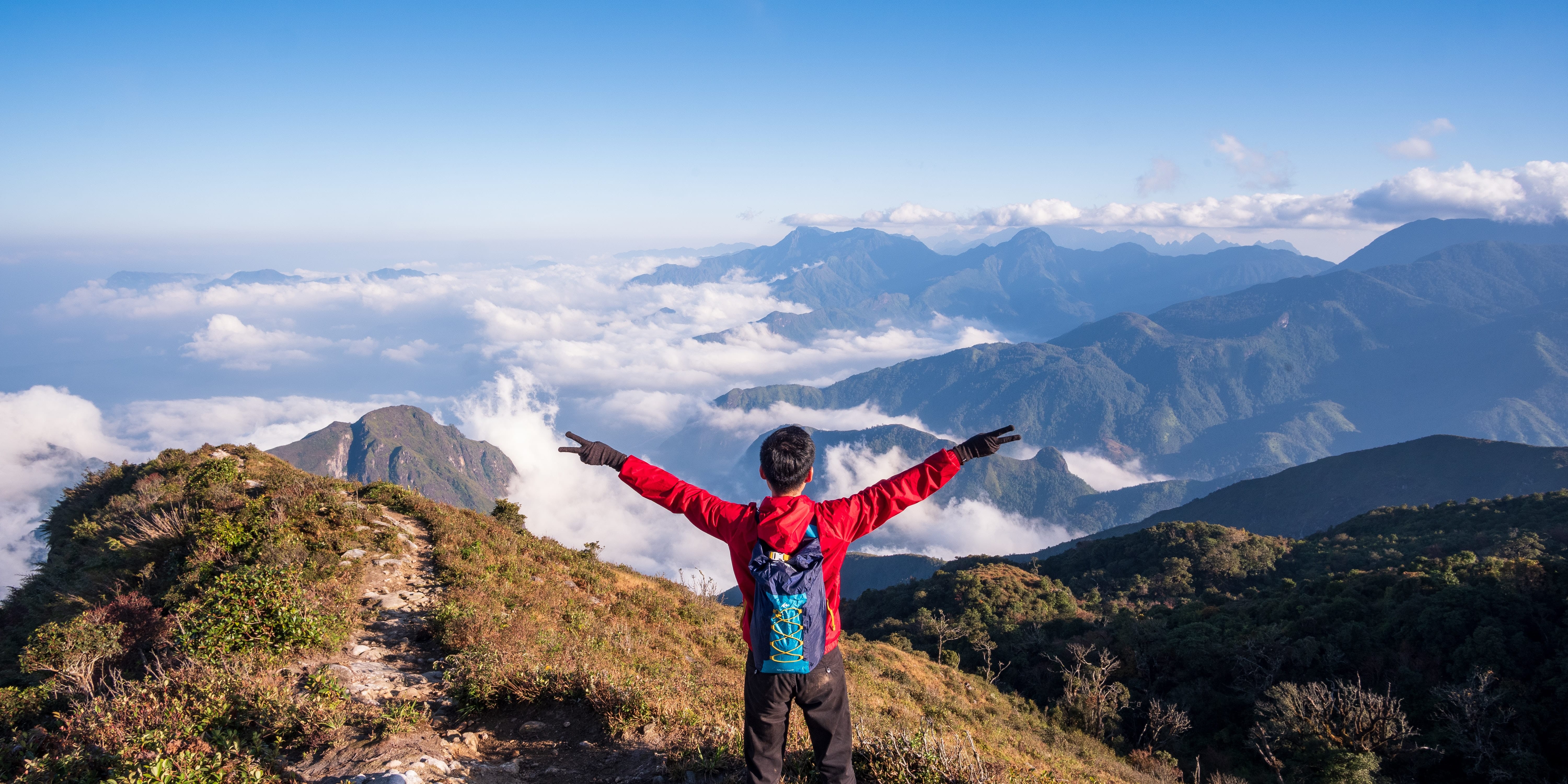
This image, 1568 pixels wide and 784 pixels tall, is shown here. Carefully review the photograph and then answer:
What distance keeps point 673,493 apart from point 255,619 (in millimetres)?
6749

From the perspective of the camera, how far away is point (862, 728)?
6.04 metres

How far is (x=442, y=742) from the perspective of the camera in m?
5.92

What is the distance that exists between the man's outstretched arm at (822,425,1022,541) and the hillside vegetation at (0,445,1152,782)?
2.53m

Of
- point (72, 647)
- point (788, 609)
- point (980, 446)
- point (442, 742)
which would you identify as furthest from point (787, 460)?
point (72, 647)

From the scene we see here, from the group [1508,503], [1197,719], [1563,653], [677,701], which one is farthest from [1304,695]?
[1508,503]

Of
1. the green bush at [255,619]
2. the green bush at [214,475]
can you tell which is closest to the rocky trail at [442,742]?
the green bush at [255,619]

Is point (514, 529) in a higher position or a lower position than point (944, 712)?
higher

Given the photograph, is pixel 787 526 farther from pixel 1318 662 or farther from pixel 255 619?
pixel 1318 662

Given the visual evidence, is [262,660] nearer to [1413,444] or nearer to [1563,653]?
[1563,653]

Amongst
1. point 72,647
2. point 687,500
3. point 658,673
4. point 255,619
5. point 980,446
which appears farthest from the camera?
point 658,673

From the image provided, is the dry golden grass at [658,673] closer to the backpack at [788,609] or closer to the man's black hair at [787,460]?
the backpack at [788,609]

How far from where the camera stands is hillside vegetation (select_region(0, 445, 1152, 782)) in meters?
5.45

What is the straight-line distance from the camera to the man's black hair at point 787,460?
12.9 ft

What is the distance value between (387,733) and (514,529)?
10332 mm
